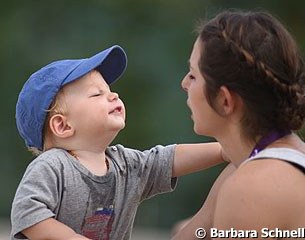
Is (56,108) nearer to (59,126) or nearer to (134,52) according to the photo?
(59,126)

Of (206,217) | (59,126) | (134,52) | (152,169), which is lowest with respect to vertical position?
(134,52)

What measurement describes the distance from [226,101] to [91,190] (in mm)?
453

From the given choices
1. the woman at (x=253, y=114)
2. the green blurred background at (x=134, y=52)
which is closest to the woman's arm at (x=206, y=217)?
the woman at (x=253, y=114)

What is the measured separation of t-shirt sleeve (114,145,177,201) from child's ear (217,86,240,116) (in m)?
0.40

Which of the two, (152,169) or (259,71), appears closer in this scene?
(259,71)

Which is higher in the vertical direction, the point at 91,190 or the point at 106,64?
the point at 106,64

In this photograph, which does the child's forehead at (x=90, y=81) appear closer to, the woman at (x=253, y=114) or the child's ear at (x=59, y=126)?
the child's ear at (x=59, y=126)

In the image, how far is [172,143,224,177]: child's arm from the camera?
261 centimetres

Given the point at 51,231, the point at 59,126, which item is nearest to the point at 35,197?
the point at 51,231

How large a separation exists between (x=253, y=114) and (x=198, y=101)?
0.15 meters

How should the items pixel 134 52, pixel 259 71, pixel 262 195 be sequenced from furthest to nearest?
pixel 134 52, pixel 259 71, pixel 262 195

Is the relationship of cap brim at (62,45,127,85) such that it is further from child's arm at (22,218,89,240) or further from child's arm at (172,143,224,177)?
child's arm at (22,218,89,240)

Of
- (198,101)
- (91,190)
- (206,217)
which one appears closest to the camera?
(198,101)

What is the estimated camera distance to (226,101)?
2.22 meters
